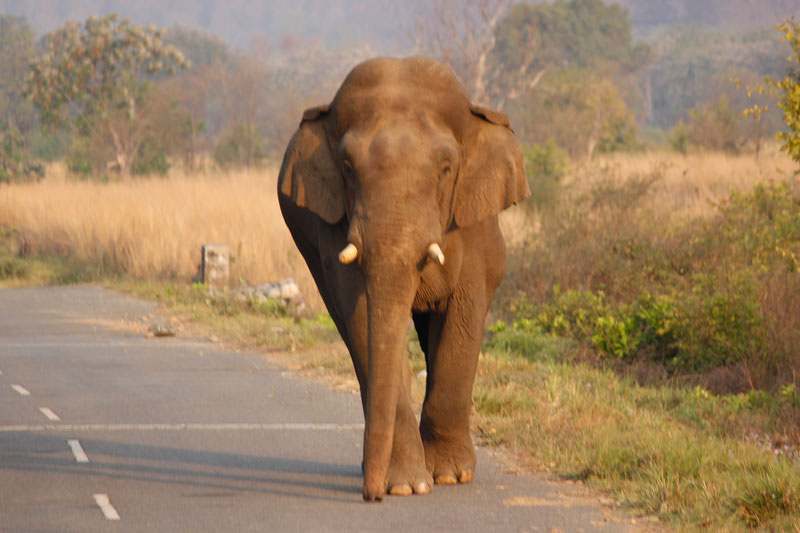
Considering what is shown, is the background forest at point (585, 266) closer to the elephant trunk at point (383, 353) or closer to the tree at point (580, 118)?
the tree at point (580, 118)

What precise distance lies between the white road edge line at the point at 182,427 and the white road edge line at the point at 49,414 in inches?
11.7

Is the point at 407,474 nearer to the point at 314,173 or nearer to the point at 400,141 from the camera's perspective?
the point at 314,173

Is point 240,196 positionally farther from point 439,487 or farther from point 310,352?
point 439,487

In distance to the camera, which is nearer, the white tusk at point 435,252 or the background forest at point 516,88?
the white tusk at point 435,252

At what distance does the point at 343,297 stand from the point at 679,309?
7.10 meters

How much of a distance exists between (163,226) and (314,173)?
55.8ft

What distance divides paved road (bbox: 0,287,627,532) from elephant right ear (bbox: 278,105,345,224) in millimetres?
1562

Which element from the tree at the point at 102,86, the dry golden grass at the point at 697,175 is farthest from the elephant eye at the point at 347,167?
the tree at the point at 102,86

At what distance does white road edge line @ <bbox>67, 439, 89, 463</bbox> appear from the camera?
322 inches

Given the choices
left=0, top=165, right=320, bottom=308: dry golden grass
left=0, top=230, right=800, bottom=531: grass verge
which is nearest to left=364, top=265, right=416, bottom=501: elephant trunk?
left=0, top=230, right=800, bottom=531: grass verge

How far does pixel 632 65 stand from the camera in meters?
88.4

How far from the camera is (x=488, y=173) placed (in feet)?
23.1

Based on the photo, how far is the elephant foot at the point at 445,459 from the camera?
7434mm

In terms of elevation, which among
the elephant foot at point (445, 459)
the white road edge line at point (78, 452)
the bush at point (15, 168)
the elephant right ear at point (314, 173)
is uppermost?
the elephant right ear at point (314, 173)
